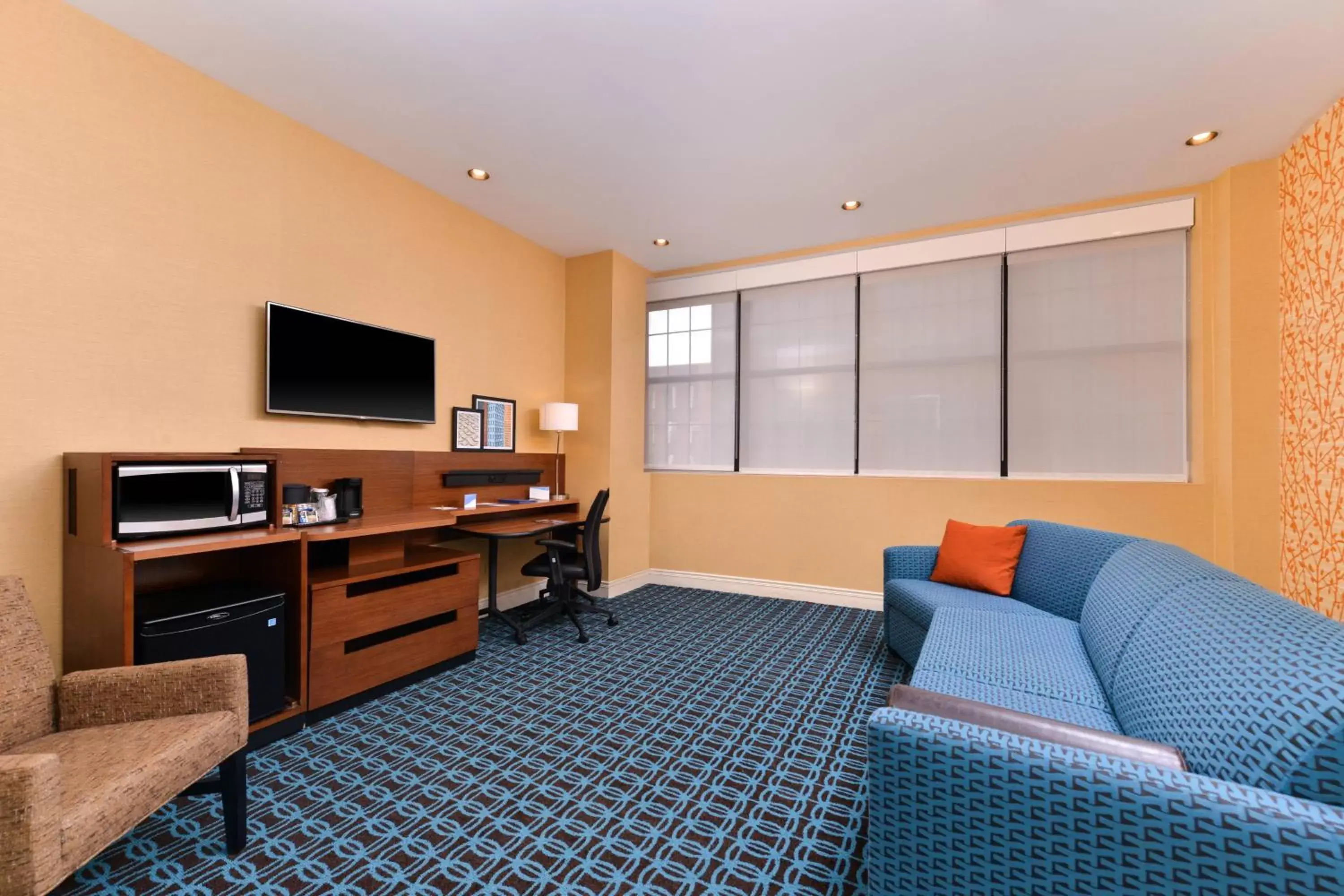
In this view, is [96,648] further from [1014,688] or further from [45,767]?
[1014,688]

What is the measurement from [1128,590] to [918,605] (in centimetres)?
107

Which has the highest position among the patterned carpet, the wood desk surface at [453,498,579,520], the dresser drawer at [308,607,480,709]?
the wood desk surface at [453,498,579,520]

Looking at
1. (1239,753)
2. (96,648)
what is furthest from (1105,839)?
(96,648)

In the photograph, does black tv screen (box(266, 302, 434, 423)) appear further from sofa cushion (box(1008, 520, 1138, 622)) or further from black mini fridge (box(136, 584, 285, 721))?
sofa cushion (box(1008, 520, 1138, 622))

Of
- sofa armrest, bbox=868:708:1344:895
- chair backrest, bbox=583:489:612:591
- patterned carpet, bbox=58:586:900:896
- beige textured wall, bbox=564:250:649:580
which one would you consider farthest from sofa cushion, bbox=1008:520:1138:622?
beige textured wall, bbox=564:250:649:580

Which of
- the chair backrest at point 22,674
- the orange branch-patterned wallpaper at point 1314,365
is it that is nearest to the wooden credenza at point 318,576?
the chair backrest at point 22,674

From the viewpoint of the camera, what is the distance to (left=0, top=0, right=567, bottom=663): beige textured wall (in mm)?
2092

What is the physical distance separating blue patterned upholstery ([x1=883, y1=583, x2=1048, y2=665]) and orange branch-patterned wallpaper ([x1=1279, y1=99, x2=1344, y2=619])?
5.46 ft

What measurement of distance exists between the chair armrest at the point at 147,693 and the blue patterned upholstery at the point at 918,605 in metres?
2.78

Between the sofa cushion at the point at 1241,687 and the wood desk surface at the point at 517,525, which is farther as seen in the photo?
the wood desk surface at the point at 517,525

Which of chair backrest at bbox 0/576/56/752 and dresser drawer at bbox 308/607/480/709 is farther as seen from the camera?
dresser drawer at bbox 308/607/480/709

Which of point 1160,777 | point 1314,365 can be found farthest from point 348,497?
point 1314,365

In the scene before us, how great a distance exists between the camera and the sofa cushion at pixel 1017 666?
1.68 m

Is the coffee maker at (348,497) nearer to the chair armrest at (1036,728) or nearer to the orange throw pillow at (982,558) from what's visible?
the chair armrest at (1036,728)
